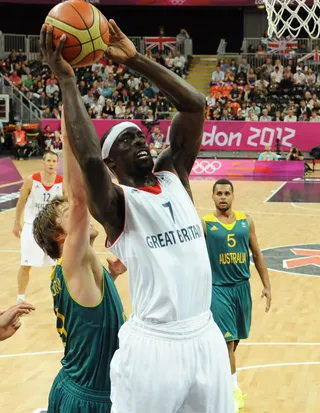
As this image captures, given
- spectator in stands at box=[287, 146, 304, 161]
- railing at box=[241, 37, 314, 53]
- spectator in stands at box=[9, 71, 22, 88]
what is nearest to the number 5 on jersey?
spectator in stands at box=[287, 146, 304, 161]

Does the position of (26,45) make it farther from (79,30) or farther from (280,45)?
(79,30)

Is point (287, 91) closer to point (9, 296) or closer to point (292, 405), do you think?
point (9, 296)

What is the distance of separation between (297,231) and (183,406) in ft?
34.7

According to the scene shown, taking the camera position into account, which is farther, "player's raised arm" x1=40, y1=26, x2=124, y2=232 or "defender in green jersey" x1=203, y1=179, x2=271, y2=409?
"defender in green jersey" x1=203, y1=179, x2=271, y2=409

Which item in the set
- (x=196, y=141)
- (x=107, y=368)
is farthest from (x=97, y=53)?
(x=107, y=368)

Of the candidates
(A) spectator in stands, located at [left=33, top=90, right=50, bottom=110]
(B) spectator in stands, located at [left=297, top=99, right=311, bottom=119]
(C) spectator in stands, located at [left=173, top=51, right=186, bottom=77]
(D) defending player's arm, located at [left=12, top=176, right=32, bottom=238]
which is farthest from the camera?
(C) spectator in stands, located at [left=173, top=51, right=186, bottom=77]

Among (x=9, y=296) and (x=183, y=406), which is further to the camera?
(x=9, y=296)

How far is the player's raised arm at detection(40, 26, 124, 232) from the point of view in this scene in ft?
9.72

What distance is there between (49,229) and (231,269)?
255 centimetres

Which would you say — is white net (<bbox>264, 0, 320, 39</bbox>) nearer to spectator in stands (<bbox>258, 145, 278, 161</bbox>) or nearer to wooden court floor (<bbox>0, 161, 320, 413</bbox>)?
wooden court floor (<bbox>0, 161, 320, 413</bbox>)

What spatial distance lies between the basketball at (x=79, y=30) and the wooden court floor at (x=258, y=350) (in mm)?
Result: 3309

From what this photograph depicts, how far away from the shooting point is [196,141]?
364cm

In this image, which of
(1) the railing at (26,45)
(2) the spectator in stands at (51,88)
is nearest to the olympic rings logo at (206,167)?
(2) the spectator in stands at (51,88)

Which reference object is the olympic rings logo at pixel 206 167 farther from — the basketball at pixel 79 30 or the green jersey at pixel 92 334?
the basketball at pixel 79 30
